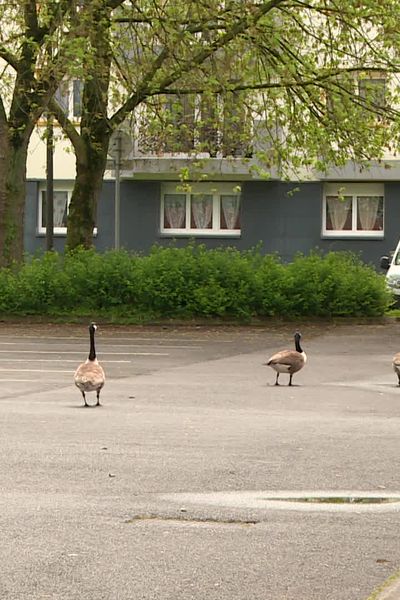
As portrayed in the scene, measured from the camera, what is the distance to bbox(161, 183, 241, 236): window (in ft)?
167

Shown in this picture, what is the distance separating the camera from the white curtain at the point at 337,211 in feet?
164

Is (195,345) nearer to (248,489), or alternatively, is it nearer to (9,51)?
(9,51)

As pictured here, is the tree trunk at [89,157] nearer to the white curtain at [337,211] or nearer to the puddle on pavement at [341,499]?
the white curtain at [337,211]

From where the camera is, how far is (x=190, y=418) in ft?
46.9

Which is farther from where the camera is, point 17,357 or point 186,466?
point 17,357

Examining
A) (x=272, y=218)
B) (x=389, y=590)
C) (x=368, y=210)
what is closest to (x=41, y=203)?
(x=272, y=218)

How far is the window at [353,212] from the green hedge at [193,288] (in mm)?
18879

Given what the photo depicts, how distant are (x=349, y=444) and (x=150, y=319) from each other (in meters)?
17.7

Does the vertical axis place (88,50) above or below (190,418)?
above

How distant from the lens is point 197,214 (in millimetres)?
51312

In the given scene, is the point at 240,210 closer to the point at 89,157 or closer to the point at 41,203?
the point at 41,203

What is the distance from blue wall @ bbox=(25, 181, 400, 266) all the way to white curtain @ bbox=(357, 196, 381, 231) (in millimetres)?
571

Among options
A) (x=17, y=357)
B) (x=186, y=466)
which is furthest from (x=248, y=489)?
(x=17, y=357)

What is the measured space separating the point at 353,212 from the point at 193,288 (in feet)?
69.7
